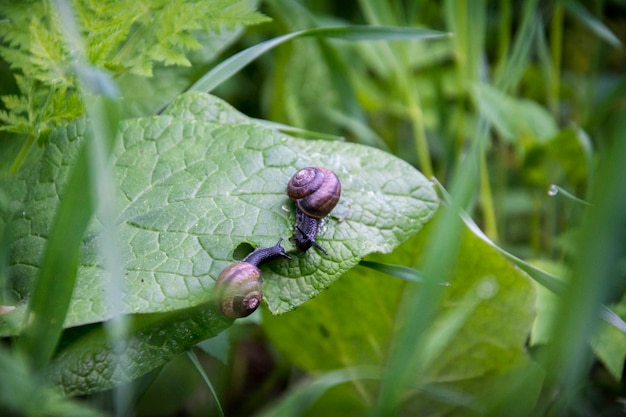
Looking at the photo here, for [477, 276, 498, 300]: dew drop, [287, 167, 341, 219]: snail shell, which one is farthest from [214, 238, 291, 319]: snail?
[477, 276, 498, 300]: dew drop

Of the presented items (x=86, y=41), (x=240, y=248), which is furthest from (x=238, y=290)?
(x=86, y=41)

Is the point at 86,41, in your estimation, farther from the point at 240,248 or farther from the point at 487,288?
the point at 487,288

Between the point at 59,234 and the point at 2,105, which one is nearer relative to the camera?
the point at 59,234

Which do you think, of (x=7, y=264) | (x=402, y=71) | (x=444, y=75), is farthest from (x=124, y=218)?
(x=444, y=75)

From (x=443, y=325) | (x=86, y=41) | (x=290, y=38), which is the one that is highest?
(x=86, y=41)

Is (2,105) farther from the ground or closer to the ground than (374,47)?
farther from the ground

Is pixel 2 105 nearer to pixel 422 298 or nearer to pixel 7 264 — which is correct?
pixel 7 264
